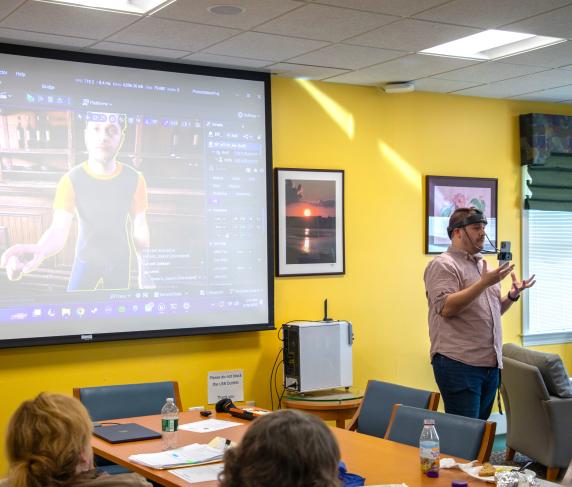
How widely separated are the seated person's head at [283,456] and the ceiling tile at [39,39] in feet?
12.1

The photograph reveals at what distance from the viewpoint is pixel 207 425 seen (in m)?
4.17

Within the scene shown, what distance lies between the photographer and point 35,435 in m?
2.37

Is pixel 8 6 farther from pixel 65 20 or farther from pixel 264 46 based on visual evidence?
pixel 264 46

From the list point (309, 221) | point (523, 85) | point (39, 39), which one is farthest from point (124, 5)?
point (523, 85)

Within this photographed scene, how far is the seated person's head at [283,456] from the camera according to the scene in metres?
1.81

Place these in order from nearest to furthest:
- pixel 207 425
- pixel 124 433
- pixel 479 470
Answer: pixel 479 470 < pixel 124 433 < pixel 207 425

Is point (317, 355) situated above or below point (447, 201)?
below

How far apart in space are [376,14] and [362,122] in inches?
80.4

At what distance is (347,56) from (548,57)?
53.0 inches

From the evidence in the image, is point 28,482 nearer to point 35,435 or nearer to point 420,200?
Result: point 35,435

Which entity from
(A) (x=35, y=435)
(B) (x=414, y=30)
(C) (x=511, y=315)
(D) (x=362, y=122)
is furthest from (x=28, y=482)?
(C) (x=511, y=315)

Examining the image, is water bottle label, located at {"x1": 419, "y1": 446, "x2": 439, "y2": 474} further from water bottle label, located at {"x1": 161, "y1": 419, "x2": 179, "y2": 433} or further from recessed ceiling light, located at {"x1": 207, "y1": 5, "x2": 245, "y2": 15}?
recessed ceiling light, located at {"x1": 207, "y1": 5, "x2": 245, "y2": 15}

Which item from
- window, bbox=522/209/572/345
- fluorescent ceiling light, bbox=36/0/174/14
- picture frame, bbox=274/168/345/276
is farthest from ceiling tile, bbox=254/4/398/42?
window, bbox=522/209/572/345

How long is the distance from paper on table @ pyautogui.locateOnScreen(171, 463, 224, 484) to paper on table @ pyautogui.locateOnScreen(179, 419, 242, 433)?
2.13ft
